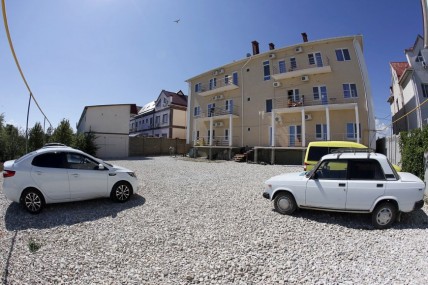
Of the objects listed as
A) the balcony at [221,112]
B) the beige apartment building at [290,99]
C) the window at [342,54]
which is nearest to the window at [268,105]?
the beige apartment building at [290,99]

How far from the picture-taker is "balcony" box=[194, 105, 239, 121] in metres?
26.1

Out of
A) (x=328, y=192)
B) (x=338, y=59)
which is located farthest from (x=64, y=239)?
(x=338, y=59)

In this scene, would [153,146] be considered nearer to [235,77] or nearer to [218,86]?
[218,86]

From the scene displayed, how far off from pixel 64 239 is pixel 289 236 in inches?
179

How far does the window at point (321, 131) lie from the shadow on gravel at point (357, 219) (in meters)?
15.0

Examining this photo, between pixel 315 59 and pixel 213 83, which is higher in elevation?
pixel 213 83

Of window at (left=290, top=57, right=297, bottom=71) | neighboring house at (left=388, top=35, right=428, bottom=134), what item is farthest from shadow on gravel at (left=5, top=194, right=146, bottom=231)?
neighboring house at (left=388, top=35, right=428, bottom=134)

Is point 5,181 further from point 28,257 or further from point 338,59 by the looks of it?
point 338,59

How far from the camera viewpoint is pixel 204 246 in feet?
13.7

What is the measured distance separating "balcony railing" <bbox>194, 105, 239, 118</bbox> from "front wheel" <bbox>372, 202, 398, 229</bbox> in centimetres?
2099

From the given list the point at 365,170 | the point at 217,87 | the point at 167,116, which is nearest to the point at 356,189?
the point at 365,170

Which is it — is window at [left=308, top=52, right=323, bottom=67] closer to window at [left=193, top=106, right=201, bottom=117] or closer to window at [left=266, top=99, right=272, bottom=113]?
window at [left=266, top=99, right=272, bottom=113]

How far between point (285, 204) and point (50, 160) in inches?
258

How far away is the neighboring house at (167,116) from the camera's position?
37.7 meters
